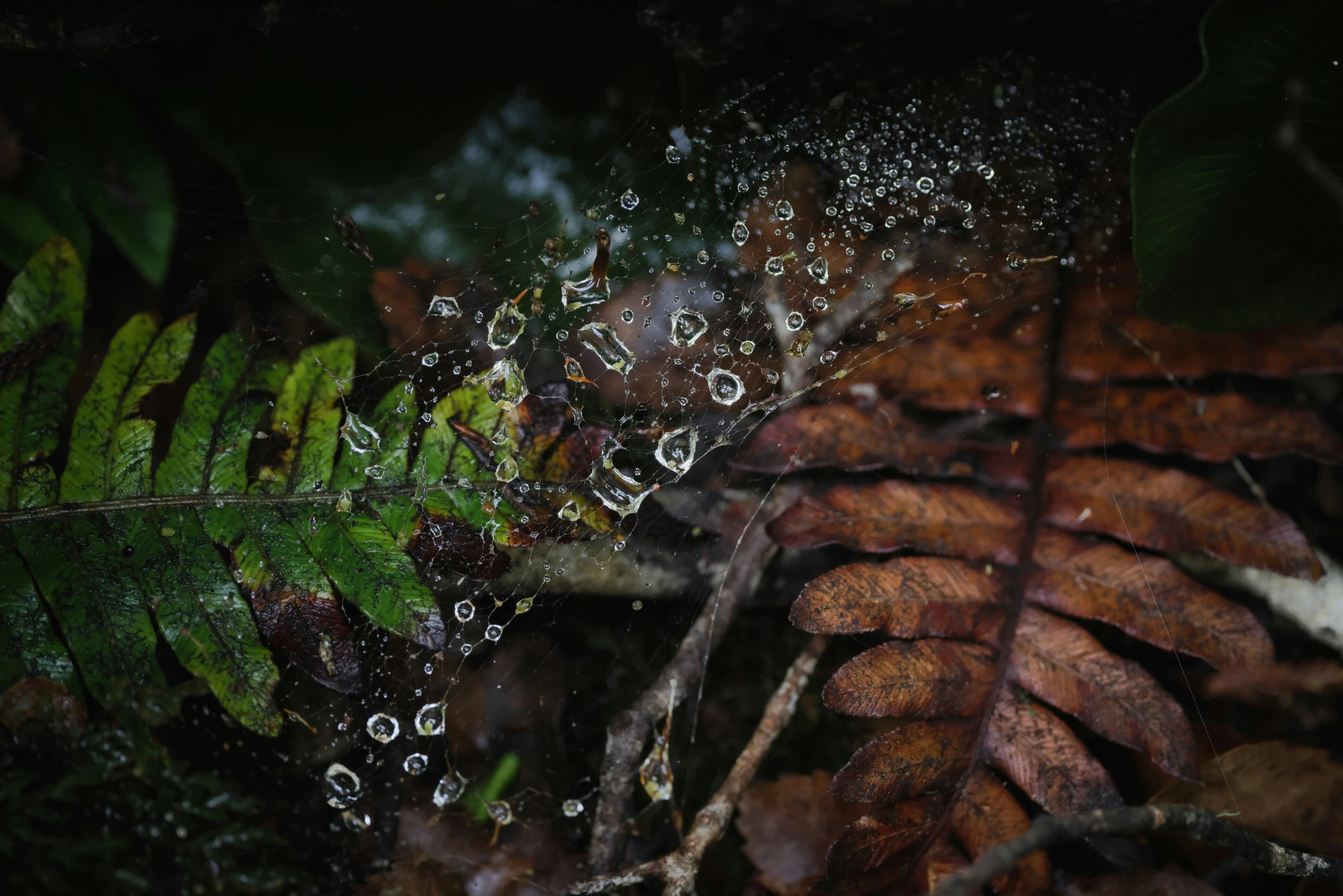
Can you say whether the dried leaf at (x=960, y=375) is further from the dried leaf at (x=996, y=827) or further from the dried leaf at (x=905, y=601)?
the dried leaf at (x=996, y=827)

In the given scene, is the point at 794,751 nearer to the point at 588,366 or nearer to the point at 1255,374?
the point at 588,366

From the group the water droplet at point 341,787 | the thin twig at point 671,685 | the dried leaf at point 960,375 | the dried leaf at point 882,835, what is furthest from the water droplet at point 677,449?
the water droplet at point 341,787

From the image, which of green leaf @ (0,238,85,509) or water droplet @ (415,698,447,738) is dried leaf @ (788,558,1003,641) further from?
green leaf @ (0,238,85,509)

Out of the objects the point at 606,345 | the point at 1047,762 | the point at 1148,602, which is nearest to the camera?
the point at 1047,762

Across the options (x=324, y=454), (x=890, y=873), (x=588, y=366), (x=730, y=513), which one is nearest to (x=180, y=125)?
(x=324, y=454)

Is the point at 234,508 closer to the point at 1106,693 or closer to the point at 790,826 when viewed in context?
the point at 790,826

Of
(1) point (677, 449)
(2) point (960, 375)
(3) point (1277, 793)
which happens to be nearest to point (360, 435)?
(1) point (677, 449)

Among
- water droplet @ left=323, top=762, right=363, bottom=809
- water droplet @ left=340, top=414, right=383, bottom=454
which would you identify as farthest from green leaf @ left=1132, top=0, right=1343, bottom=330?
water droplet @ left=323, top=762, right=363, bottom=809

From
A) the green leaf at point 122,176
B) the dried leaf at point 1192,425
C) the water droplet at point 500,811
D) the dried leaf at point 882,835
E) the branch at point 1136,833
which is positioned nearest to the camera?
the branch at point 1136,833
